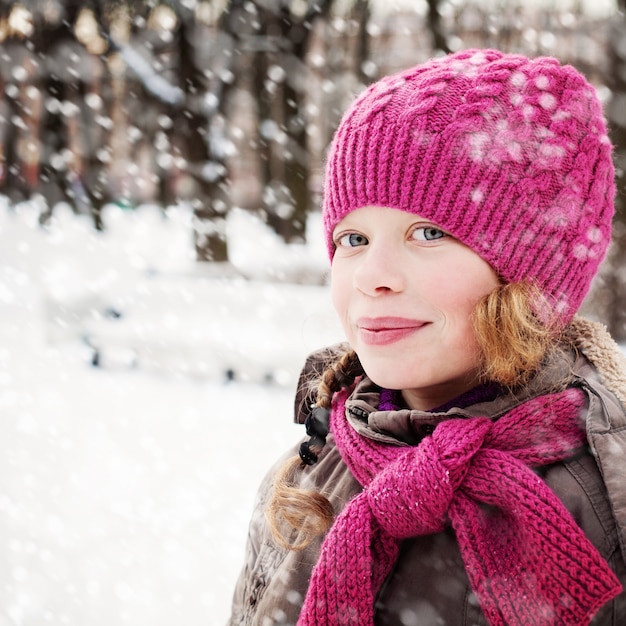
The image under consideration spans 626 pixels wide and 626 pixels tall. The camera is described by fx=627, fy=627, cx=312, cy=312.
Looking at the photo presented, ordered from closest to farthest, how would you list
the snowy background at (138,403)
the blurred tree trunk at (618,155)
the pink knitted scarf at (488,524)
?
the pink knitted scarf at (488,524) → the snowy background at (138,403) → the blurred tree trunk at (618,155)

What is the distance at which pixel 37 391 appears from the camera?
20.3ft

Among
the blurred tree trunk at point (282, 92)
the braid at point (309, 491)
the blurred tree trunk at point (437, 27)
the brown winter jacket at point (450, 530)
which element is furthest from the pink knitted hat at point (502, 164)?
the blurred tree trunk at point (282, 92)

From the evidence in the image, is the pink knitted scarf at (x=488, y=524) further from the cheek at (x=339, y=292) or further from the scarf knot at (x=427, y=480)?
the cheek at (x=339, y=292)

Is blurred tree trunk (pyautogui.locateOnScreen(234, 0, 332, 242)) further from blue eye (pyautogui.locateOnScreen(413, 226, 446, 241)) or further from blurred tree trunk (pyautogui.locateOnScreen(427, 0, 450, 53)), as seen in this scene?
blue eye (pyautogui.locateOnScreen(413, 226, 446, 241))

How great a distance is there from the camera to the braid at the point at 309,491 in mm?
1370

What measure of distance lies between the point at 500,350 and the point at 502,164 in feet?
1.18

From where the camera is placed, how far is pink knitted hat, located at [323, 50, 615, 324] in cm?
122

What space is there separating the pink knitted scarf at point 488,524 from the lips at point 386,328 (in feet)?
0.64

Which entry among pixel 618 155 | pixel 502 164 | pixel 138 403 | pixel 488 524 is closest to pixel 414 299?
pixel 502 164

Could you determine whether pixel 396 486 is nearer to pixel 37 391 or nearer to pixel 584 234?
pixel 584 234

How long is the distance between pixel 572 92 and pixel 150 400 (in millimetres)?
5388

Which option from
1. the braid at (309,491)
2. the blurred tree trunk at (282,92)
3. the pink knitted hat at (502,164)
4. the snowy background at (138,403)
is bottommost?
the snowy background at (138,403)

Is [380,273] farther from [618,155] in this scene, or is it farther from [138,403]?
[618,155]

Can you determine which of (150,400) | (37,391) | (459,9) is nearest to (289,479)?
(150,400)
